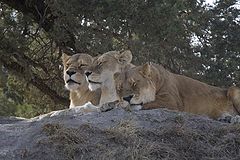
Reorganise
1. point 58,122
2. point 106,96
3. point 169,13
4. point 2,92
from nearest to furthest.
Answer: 1. point 58,122
2. point 106,96
3. point 169,13
4. point 2,92

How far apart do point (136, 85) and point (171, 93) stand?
2.57 ft

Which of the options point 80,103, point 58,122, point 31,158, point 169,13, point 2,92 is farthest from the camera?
point 2,92

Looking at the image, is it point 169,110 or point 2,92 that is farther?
point 2,92

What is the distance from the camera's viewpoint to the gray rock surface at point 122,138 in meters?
6.39

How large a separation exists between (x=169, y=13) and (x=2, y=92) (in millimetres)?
8197

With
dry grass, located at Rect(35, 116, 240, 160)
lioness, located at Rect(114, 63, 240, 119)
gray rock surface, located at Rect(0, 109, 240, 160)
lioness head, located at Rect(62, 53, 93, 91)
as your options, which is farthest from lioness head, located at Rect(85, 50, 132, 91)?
dry grass, located at Rect(35, 116, 240, 160)

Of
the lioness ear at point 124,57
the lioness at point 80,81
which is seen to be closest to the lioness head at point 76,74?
the lioness at point 80,81

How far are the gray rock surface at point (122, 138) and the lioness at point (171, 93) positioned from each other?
1.89 feet

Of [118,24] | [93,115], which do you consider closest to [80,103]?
[93,115]

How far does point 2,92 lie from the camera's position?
18219mm

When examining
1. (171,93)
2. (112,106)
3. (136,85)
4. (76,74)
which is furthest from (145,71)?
(76,74)

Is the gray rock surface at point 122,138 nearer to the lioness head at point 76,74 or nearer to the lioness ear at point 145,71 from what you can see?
the lioness ear at point 145,71

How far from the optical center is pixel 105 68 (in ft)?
30.1

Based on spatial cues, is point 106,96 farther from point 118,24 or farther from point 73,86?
point 118,24
